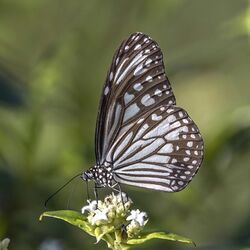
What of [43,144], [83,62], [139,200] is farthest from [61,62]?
[139,200]

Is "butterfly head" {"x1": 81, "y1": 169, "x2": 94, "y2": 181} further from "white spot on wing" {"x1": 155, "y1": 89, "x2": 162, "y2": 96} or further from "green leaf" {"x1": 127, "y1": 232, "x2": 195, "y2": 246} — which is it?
"green leaf" {"x1": 127, "y1": 232, "x2": 195, "y2": 246}

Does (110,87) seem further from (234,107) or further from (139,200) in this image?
(234,107)

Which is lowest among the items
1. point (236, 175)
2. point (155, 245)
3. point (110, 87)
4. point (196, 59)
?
point (155, 245)

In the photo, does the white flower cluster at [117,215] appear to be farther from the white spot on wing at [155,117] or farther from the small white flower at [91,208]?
the white spot on wing at [155,117]

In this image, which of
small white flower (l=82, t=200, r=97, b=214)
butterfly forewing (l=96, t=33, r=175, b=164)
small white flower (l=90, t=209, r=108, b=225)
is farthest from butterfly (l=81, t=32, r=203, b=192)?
small white flower (l=90, t=209, r=108, b=225)

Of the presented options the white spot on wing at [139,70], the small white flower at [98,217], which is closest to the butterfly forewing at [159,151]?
the white spot on wing at [139,70]

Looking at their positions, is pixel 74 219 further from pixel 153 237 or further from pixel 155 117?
pixel 155 117
